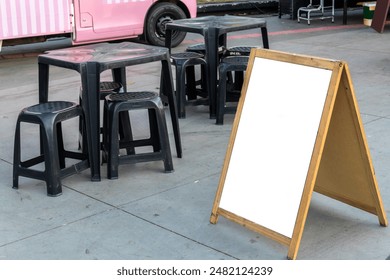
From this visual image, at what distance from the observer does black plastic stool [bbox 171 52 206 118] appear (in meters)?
7.35

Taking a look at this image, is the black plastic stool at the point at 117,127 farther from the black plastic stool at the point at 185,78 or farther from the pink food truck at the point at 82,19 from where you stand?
the pink food truck at the point at 82,19

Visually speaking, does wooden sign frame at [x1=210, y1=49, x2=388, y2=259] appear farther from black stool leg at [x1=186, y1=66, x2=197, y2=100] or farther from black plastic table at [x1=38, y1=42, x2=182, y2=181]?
black stool leg at [x1=186, y1=66, x2=197, y2=100]

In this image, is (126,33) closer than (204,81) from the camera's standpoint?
No

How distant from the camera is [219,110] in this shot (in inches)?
282

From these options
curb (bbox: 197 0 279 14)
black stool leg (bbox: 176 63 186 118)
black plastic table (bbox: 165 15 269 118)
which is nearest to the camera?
black plastic table (bbox: 165 15 269 118)

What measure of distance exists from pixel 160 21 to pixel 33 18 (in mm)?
2415

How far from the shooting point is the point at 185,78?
7742 mm

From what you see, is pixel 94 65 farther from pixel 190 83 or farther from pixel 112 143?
pixel 190 83

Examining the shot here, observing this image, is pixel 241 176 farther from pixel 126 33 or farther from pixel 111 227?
pixel 126 33

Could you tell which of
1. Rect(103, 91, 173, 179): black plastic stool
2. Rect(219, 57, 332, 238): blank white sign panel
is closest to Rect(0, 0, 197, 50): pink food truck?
Rect(103, 91, 173, 179): black plastic stool

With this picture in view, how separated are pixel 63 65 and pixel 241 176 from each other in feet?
6.10

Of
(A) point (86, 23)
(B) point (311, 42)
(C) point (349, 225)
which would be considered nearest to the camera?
(C) point (349, 225)

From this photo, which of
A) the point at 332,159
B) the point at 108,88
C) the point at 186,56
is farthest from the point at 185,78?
the point at 332,159
